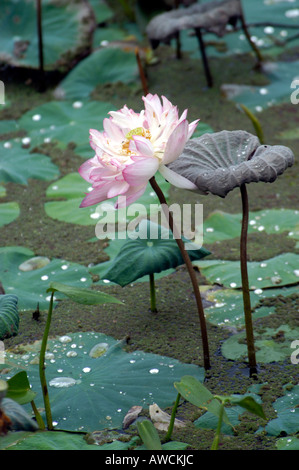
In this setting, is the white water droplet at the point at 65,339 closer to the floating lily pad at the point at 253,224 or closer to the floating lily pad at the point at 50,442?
the floating lily pad at the point at 50,442

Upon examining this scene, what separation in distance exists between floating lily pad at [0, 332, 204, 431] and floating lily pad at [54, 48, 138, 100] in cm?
212

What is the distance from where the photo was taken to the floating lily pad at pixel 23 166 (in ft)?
9.02

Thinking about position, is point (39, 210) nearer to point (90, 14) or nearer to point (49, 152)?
point (49, 152)

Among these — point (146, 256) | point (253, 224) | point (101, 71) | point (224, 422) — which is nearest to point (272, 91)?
point (101, 71)

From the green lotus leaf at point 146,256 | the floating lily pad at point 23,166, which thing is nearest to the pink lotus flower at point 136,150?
the green lotus leaf at point 146,256

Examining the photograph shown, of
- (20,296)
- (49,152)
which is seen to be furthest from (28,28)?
(20,296)

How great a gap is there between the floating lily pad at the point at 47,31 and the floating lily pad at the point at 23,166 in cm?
81

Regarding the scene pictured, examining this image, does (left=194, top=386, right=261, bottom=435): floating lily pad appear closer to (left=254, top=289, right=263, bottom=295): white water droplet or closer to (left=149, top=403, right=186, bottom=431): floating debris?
(left=149, top=403, right=186, bottom=431): floating debris

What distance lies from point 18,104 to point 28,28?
502mm

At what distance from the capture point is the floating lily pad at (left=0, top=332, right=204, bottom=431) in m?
1.46

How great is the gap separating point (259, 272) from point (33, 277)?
2.49 ft

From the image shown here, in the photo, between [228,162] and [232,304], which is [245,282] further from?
[232,304]

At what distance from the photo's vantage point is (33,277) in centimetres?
207

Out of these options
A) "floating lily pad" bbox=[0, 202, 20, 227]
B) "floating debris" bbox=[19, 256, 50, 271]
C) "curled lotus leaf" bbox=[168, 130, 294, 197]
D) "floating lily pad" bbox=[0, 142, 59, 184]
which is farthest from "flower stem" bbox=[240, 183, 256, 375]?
"floating lily pad" bbox=[0, 142, 59, 184]
